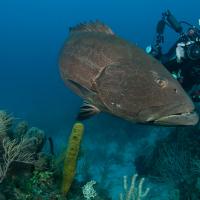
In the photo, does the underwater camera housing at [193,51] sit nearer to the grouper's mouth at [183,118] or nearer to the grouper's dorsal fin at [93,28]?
the grouper's dorsal fin at [93,28]

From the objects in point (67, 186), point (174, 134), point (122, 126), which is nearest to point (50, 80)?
point (122, 126)

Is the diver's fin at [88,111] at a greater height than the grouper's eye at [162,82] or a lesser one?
lesser

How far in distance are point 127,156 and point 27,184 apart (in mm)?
8255

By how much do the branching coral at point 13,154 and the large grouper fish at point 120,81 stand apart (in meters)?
1.48

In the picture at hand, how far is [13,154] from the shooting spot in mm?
5250

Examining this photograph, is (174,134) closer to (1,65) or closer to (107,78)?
(107,78)

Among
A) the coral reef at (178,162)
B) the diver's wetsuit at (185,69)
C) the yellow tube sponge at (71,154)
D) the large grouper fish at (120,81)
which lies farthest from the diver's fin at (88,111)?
the coral reef at (178,162)

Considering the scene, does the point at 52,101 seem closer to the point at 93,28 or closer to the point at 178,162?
the point at 178,162

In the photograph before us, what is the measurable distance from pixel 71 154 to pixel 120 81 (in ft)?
6.68

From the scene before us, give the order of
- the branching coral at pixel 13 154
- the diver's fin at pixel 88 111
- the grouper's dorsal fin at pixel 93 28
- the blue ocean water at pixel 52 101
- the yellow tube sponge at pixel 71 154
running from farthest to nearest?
the blue ocean water at pixel 52 101, the yellow tube sponge at pixel 71 154, the branching coral at pixel 13 154, the grouper's dorsal fin at pixel 93 28, the diver's fin at pixel 88 111

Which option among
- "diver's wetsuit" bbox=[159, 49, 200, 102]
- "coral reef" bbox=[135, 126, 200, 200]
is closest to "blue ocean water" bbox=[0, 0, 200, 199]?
"coral reef" bbox=[135, 126, 200, 200]

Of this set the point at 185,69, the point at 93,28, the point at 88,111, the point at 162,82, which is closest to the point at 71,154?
the point at 88,111

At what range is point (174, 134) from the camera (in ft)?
35.9

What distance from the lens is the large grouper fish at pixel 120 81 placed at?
341 centimetres
